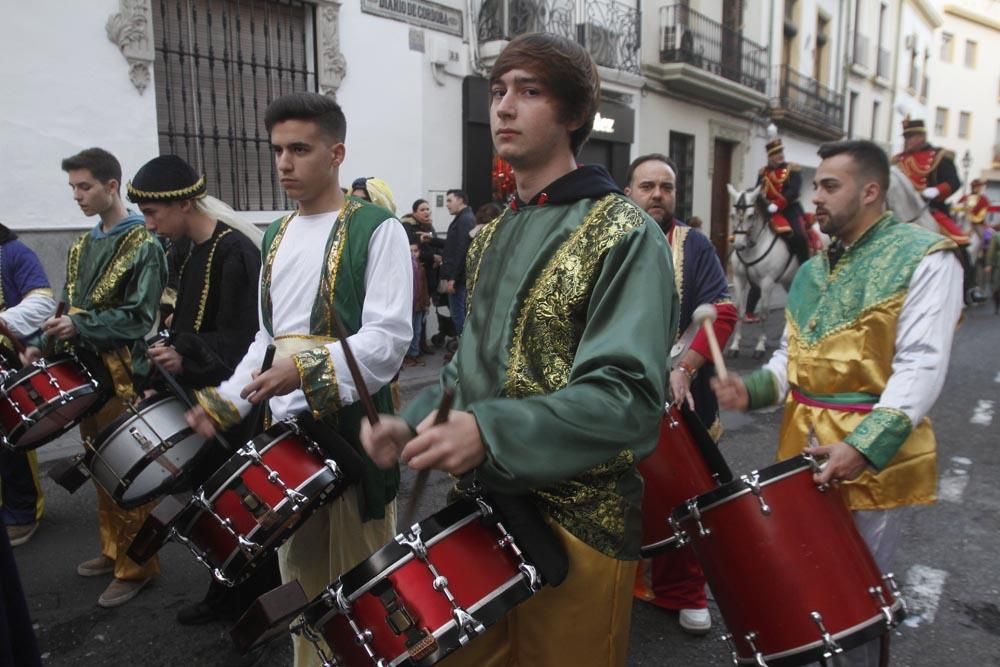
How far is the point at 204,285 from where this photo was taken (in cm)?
306

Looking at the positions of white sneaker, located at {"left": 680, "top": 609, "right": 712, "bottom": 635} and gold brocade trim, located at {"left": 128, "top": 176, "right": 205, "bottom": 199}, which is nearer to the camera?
gold brocade trim, located at {"left": 128, "top": 176, "right": 205, "bottom": 199}

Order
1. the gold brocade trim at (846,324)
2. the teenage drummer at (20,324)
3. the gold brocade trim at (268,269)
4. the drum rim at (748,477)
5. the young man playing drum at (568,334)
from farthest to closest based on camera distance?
the teenage drummer at (20,324)
the gold brocade trim at (268,269)
the gold brocade trim at (846,324)
the drum rim at (748,477)
the young man playing drum at (568,334)

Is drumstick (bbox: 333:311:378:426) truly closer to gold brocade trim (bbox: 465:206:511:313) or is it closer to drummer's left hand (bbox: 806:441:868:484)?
gold brocade trim (bbox: 465:206:511:313)

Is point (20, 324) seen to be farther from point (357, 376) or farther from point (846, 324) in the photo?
point (846, 324)

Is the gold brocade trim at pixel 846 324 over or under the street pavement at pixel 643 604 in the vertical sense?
over

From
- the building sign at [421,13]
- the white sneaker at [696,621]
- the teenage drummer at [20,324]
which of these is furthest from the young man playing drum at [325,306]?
the building sign at [421,13]

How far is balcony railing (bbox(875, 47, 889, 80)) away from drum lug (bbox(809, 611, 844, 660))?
101 feet

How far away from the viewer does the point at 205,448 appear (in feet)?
9.21

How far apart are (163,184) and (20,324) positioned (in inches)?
55.5

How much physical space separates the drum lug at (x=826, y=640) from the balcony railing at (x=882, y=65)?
101ft

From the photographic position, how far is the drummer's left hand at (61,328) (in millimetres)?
3232

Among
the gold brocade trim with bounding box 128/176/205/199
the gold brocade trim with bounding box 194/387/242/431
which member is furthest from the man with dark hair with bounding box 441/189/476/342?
the gold brocade trim with bounding box 194/387/242/431

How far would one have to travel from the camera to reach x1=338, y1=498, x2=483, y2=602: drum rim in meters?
1.48

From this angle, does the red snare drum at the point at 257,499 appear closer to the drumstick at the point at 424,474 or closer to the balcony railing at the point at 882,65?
the drumstick at the point at 424,474
